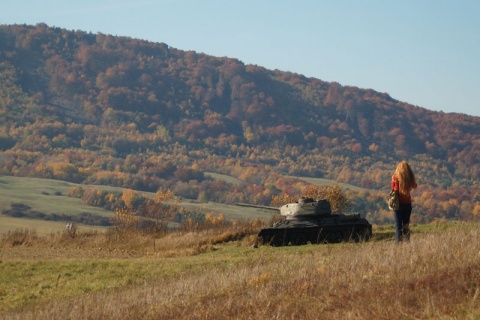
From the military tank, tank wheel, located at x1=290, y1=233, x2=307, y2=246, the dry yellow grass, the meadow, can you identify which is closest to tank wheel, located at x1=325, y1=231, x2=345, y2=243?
the military tank

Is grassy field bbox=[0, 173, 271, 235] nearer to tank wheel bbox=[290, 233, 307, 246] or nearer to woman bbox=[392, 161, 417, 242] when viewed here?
tank wheel bbox=[290, 233, 307, 246]

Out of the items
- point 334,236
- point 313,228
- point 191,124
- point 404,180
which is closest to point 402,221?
point 404,180

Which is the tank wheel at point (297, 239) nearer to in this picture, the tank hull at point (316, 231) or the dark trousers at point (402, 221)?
the tank hull at point (316, 231)

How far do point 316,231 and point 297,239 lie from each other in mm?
609

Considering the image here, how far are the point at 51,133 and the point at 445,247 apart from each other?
13190 centimetres

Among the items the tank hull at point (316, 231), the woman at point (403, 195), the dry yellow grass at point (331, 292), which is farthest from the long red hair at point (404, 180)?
the tank hull at point (316, 231)

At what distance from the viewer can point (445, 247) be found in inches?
459

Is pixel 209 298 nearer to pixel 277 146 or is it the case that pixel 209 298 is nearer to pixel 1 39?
pixel 277 146

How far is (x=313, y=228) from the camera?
23.0m

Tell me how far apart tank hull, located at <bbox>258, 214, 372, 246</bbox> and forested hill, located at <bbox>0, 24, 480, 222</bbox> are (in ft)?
257

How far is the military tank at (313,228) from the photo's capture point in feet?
75.0

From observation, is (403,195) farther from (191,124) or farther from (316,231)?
(191,124)

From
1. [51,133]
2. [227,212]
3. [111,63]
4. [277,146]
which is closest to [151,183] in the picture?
[227,212]

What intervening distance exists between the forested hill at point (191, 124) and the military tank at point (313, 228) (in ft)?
257
